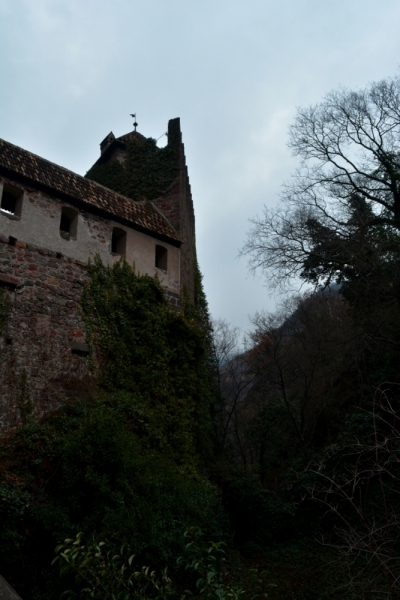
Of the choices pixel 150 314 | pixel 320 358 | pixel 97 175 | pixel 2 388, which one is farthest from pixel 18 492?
pixel 320 358

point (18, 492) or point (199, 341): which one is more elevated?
point (199, 341)

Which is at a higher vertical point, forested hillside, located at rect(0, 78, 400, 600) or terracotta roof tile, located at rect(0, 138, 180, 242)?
terracotta roof tile, located at rect(0, 138, 180, 242)

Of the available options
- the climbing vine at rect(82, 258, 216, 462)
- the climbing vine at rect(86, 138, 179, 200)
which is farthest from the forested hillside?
the climbing vine at rect(86, 138, 179, 200)

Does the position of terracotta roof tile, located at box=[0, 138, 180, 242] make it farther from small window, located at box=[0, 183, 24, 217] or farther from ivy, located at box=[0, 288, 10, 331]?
ivy, located at box=[0, 288, 10, 331]

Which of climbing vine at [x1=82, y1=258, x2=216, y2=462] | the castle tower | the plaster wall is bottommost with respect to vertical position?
climbing vine at [x1=82, y1=258, x2=216, y2=462]

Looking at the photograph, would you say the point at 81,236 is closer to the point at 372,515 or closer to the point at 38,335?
the point at 38,335

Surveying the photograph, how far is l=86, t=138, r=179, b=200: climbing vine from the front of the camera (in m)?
16.5

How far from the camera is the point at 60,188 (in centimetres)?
1254

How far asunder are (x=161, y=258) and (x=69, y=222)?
115 inches

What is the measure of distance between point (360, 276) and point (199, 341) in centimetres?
453

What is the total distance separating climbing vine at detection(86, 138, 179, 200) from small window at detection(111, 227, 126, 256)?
2.91m

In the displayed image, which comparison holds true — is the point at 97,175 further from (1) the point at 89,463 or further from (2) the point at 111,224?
(1) the point at 89,463

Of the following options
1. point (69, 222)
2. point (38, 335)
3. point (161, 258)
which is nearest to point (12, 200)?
point (69, 222)

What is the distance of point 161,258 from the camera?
1465 centimetres
